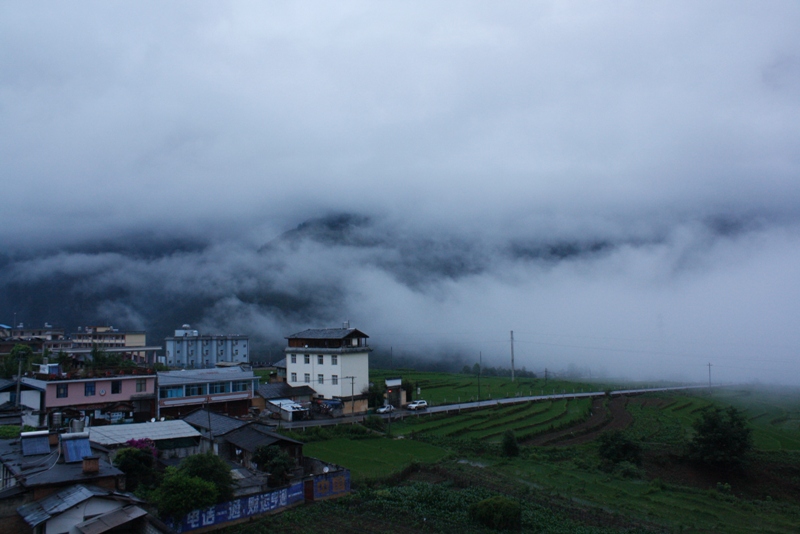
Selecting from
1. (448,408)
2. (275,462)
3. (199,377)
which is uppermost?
(199,377)

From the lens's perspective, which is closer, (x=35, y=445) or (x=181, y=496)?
(x=181, y=496)

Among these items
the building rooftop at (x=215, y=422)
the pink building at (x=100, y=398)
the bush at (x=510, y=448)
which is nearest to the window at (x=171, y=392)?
the pink building at (x=100, y=398)

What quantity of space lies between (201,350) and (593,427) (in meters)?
63.0

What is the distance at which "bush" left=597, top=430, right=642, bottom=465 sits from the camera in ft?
97.9

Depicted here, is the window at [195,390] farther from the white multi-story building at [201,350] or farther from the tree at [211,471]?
the white multi-story building at [201,350]

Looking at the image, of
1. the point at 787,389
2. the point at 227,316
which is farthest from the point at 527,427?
the point at 227,316

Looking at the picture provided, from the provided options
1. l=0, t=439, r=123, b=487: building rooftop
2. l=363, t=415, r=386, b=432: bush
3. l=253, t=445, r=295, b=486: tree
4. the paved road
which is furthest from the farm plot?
l=0, t=439, r=123, b=487: building rooftop

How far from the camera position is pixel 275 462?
73.2 ft

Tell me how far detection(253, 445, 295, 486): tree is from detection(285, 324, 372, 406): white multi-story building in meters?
19.7

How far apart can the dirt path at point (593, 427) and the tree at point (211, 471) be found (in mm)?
22656

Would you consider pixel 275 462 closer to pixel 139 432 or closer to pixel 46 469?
pixel 139 432

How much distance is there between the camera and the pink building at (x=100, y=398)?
31047mm

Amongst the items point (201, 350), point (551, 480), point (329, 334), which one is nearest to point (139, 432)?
point (551, 480)

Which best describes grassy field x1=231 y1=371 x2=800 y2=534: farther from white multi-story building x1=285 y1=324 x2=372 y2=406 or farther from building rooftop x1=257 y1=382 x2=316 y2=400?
building rooftop x1=257 y1=382 x2=316 y2=400
